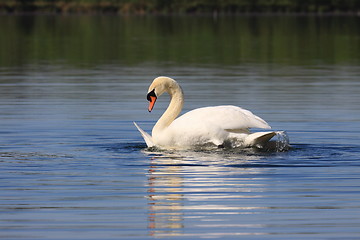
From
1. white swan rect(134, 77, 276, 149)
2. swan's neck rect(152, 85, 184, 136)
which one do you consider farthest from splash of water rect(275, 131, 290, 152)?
swan's neck rect(152, 85, 184, 136)

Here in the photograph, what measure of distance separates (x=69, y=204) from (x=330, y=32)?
57593mm

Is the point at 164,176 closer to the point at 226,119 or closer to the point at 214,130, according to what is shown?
the point at 214,130

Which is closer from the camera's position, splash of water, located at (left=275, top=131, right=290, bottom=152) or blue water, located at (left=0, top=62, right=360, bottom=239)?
blue water, located at (left=0, top=62, right=360, bottom=239)

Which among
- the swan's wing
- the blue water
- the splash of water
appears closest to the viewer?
the blue water

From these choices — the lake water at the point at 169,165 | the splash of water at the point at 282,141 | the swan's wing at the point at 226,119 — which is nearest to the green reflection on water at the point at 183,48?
the lake water at the point at 169,165

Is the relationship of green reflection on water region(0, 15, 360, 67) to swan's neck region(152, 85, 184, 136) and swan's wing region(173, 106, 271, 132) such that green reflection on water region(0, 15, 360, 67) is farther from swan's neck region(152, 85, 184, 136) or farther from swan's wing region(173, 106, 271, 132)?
swan's wing region(173, 106, 271, 132)

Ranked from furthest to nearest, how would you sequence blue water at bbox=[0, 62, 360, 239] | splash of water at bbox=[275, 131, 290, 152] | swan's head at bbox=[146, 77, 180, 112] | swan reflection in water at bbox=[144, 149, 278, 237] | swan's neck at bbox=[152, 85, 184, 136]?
swan's head at bbox=[146, 77, 180, 112] < swan's neck at bbox=[152, 85, 184, 136] < splash of water at bbox=[275, 131, 290, 152] < swan reflection in water at bbox=[144, 149, 278, 237] < blue water at bbox=[0, 62, 360, 239]

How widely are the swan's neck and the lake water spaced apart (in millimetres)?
435

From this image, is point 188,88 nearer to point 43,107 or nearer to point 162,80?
point 43,107

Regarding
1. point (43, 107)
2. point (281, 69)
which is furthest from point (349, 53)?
point (43, 107)

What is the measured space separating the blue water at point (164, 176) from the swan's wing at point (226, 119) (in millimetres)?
391

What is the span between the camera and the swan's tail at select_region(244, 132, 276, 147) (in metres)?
14.3

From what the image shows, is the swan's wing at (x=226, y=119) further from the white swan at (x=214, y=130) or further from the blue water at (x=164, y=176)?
the blue water at (x=164, y=176)

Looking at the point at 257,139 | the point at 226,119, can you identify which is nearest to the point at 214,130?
the point at 226,119
